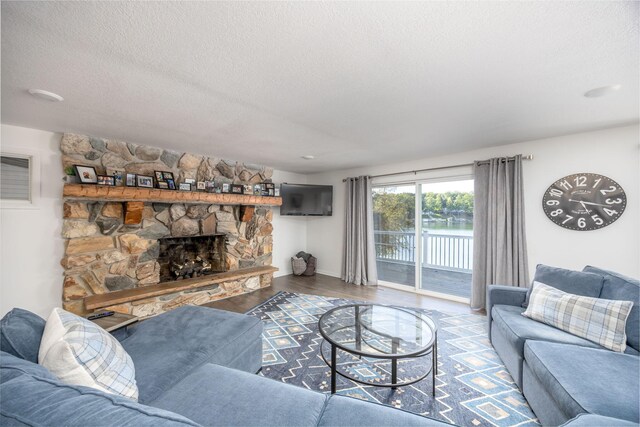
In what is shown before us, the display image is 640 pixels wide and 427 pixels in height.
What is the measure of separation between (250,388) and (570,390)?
1586 millimetres

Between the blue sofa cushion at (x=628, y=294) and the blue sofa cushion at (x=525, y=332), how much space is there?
0.24 meters

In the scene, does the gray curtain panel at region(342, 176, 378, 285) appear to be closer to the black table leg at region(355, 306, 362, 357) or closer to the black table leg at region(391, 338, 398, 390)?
the black table leg at region(355, 306, 362, 357)

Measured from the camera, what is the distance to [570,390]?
1288 mm

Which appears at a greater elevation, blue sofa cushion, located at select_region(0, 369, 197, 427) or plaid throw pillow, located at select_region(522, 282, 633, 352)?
blue sofa cushion, located at select_region(0, 369, 197, 427)

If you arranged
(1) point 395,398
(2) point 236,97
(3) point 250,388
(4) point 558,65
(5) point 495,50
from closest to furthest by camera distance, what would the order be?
1. (3) point 250,388
2. (5) point 495,50
3. (4) point 558,65
4. (1) point 395,398
5. (2) point 236,97

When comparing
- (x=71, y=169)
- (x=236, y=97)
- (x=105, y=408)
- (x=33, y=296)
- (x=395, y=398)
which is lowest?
(x=395, y=398)

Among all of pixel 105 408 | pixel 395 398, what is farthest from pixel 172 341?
pixel 395 398

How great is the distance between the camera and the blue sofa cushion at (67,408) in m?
0.58

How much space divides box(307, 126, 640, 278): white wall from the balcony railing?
1.04 meters

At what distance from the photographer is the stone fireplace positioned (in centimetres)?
296

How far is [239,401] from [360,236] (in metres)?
3.91

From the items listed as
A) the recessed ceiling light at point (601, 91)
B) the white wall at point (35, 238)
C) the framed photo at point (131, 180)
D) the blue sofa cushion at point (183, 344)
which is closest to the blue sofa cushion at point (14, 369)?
the blue sofa cushion at point (183, 344)

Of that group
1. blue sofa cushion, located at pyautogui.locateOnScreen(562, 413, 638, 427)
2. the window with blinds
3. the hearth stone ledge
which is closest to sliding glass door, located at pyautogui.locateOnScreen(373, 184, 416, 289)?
the hearth stone ledge

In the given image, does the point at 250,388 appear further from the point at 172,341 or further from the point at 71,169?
the point at 71,169
